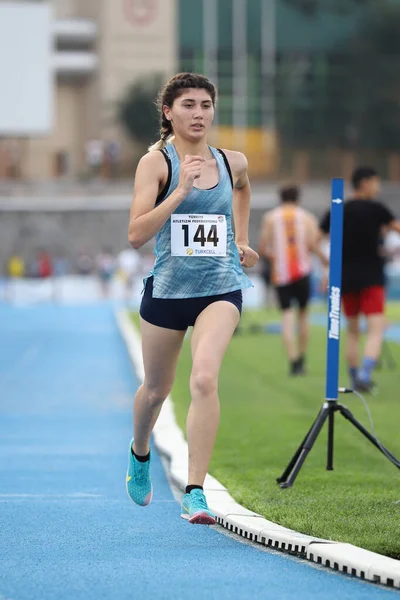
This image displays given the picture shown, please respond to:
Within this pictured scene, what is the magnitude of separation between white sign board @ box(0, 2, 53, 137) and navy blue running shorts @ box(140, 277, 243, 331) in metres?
27.5

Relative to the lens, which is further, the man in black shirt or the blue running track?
the man in black shirt

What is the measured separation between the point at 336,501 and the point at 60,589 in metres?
2.41

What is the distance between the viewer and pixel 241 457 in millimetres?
9500

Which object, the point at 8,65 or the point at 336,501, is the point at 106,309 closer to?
the point at 8,65

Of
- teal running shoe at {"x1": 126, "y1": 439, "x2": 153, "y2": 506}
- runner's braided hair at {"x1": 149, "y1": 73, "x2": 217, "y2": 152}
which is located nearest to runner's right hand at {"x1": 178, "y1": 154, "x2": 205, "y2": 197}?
runner's braided hair at {"x1": 149, "y1": 73, "x2": 217, "y2": 152}

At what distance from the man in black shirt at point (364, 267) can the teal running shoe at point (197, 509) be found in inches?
283

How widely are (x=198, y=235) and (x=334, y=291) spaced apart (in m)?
1.69

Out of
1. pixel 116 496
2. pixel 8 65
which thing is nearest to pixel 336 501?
pixel 116 496

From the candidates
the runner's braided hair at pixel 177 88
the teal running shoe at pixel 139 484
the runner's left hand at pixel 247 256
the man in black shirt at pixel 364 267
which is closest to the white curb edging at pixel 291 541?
the teal running shoe at pixel 139 484

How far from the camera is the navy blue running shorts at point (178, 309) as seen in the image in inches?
268

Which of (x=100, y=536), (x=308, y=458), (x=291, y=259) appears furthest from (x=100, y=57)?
(x=100, y=536)

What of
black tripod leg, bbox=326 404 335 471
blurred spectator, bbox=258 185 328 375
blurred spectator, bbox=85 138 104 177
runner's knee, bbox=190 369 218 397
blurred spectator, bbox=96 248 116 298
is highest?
runner's knee, bbox=190 369 218 397

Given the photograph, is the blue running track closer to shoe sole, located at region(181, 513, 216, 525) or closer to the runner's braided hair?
shoe sole, located at region(181, 513, 216, 525)

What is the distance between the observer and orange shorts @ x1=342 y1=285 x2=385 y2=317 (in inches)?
543
